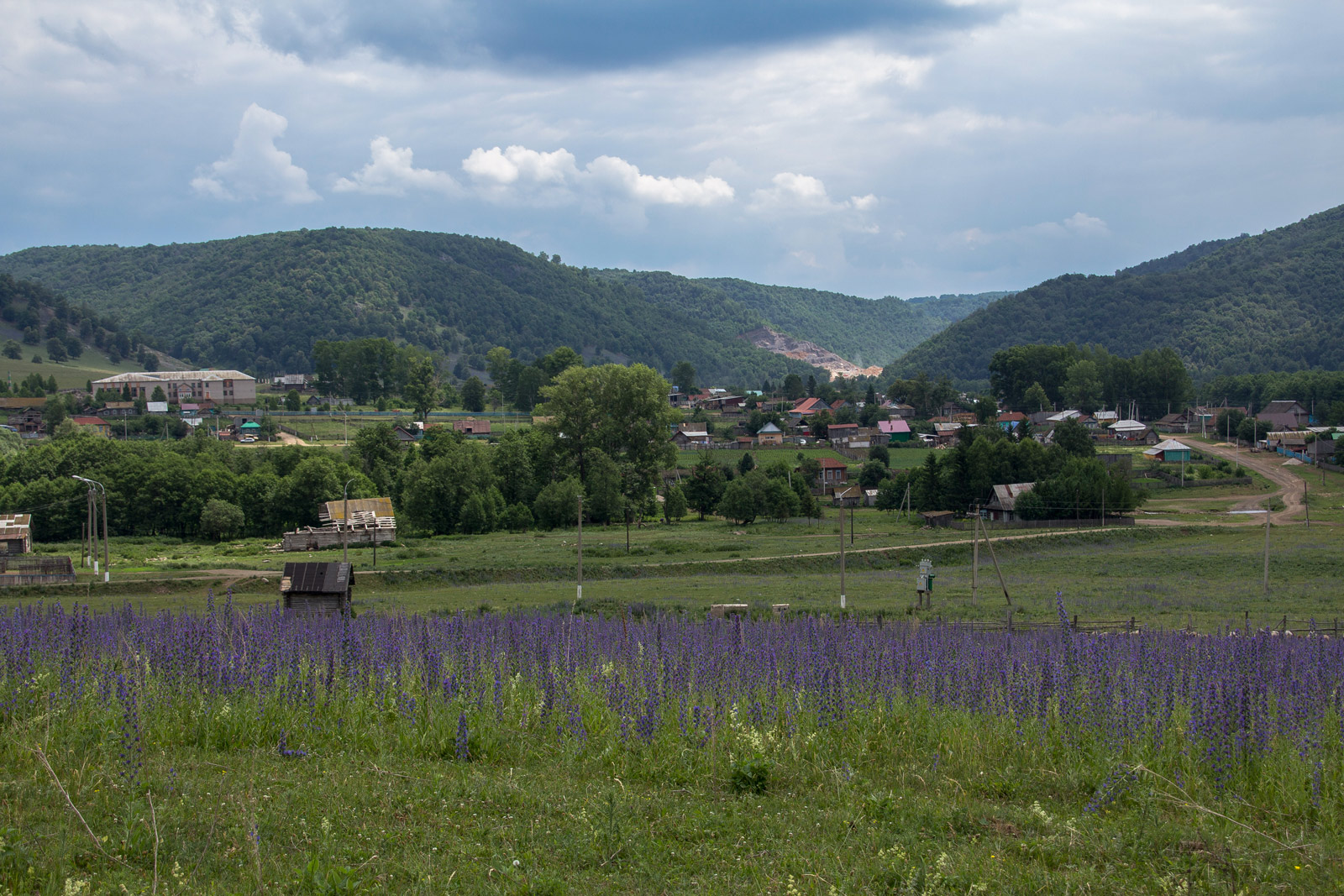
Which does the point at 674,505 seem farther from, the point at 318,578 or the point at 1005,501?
the point at 318,578

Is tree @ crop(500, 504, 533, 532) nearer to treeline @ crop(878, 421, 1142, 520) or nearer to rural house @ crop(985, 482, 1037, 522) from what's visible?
treeline @ crop(878, 421, 1142, 520)

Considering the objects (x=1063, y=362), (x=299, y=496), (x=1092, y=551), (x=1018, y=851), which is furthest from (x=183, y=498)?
(x=1063, y=362)

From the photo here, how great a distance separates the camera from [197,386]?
16200cm

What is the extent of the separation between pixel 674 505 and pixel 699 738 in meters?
67.0

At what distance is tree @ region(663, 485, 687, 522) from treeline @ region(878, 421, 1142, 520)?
55.1 ft

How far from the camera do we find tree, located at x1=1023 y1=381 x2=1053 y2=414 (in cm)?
15212

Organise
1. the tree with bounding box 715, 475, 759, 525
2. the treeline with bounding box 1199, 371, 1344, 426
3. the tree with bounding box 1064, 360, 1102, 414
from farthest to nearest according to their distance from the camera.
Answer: the tree with bounding box 1064, 360, 1102, 414 → the treeline with bounding box 1199, 371, 1344, 426 → the tree with bounding box 715, 475, 759, 525

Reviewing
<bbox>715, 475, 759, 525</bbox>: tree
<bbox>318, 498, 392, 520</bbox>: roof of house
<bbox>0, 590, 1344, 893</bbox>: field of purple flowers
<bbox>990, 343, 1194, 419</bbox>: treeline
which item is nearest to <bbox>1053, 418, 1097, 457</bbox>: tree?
<bbox>715, 475, 759, 525</bbox>: tree

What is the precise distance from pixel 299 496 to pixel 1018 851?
2763 inches

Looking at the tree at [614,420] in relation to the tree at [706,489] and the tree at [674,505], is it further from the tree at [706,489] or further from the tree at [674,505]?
the tree at [706,489]

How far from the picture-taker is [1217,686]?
782 centimetres

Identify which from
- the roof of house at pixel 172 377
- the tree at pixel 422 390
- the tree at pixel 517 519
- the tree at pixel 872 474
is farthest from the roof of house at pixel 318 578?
the roof of house at pixel 172 377

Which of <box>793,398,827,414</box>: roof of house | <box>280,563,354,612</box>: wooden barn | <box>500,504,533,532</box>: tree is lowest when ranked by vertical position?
<box>500,504,533,532</box>: tree

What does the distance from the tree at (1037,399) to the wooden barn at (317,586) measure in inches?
5887
